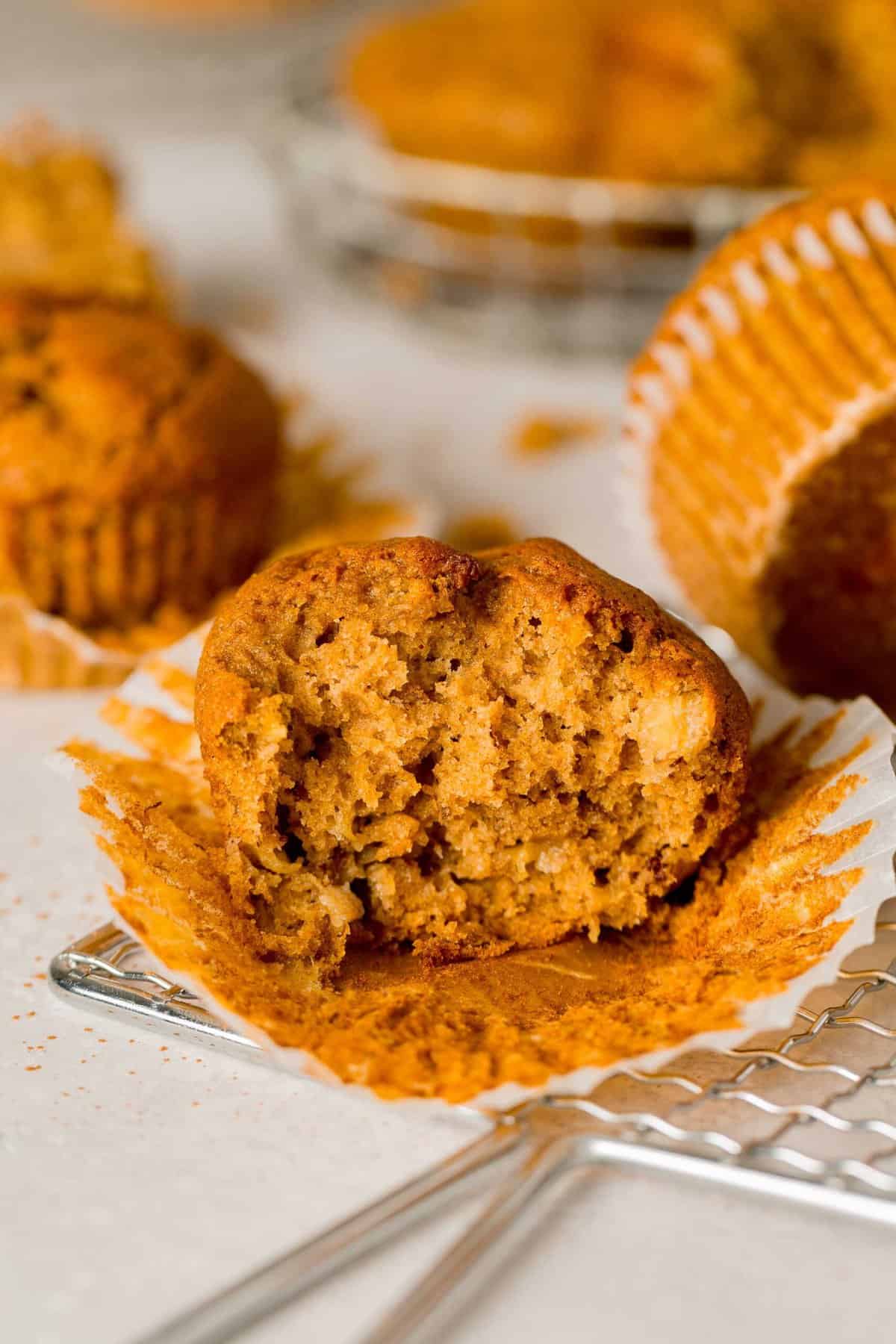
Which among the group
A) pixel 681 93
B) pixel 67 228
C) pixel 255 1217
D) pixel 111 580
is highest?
pixel 681 93

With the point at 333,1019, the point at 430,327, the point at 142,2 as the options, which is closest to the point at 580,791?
the point at 333,1019

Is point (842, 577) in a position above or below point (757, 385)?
below

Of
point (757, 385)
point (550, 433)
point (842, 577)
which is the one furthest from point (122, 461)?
point (550, 433)

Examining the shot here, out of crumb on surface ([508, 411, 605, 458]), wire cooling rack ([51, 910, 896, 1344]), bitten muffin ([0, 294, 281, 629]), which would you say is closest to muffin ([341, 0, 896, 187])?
crumb on surface ([508, 411, 605, 458])

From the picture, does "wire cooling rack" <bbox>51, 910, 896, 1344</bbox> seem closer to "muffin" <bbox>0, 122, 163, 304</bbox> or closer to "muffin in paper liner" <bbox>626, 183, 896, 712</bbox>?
"muffin in paper liner" <bbox>626, 183, 896, 712</bbox>

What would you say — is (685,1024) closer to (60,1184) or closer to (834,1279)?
(834,1279)

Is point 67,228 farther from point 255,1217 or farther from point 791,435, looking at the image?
point 255,1217
